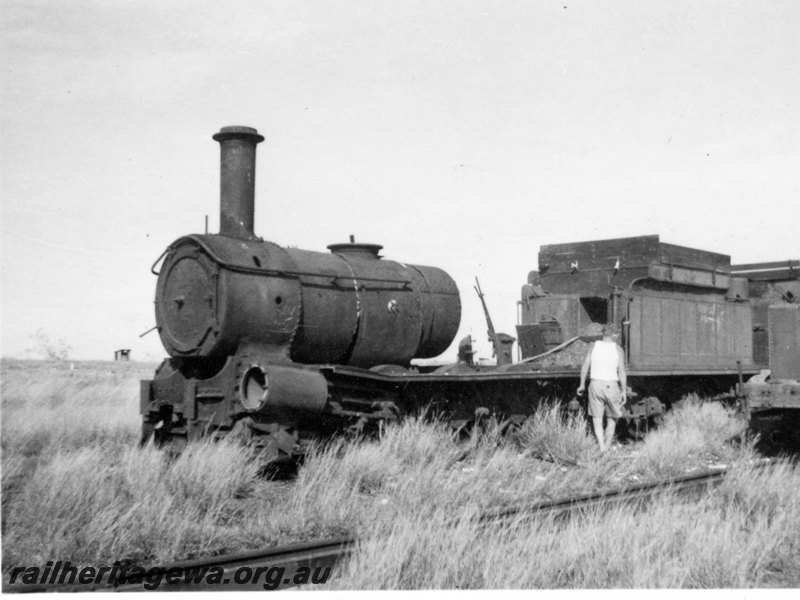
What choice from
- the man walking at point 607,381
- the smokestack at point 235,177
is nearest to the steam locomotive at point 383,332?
the smokestack at point 235,177

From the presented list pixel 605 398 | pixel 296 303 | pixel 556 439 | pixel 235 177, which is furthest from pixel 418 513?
pixel 235 177

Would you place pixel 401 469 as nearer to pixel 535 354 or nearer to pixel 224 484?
pixel 224 484

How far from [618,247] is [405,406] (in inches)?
168

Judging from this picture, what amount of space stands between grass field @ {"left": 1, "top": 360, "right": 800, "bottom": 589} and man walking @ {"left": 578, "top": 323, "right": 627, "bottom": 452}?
0.32 meters

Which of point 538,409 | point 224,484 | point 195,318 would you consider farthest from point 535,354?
point 224,484

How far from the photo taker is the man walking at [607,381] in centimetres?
1048

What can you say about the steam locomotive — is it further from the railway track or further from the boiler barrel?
the railway track

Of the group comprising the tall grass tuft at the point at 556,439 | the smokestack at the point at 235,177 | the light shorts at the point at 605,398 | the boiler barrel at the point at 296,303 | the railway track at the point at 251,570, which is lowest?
the railway track at the point at 251,570

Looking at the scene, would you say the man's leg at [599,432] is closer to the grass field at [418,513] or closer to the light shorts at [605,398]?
the light shorts at [605,398]

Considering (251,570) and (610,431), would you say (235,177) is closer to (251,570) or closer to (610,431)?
(610,431)

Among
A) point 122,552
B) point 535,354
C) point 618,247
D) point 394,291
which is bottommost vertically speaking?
point 122,552

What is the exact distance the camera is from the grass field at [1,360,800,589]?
5.35 metres

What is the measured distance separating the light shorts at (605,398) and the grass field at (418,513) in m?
0.35

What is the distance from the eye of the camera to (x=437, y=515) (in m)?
6.20
